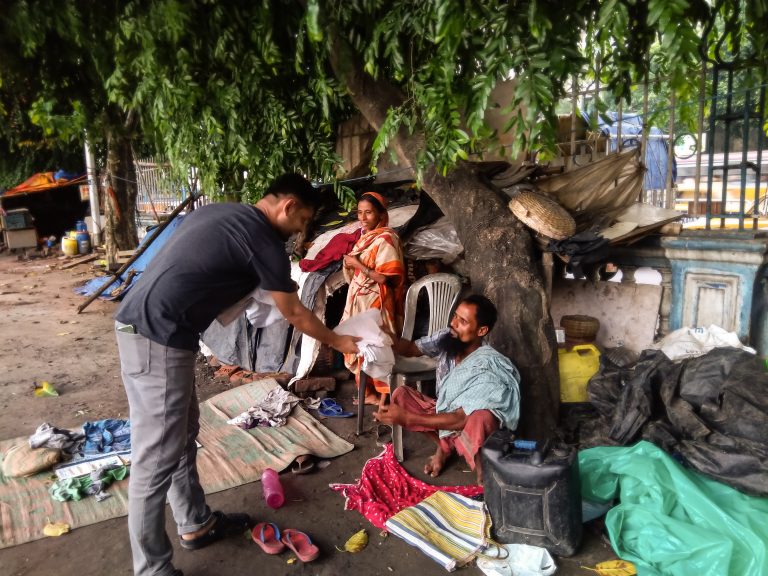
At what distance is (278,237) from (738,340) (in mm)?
3117

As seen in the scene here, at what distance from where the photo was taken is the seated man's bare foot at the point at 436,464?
11.6 ft

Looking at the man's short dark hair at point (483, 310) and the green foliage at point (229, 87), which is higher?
the green foliage at point (229, 87)

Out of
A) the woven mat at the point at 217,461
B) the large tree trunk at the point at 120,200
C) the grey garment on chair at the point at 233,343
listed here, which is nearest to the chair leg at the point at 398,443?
the woven mat at the point at 217,461

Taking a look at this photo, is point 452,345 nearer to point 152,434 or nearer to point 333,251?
point 152,434

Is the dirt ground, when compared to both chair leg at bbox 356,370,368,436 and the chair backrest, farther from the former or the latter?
the chair backrest

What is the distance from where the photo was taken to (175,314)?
2.40 m

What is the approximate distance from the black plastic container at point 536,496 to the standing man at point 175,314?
4.06ft

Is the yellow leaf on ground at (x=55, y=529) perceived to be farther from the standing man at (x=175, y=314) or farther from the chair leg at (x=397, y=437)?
the chair leg at (x=397, y=437)

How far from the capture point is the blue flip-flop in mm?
4551

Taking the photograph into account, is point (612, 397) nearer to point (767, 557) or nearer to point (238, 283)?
point (767, 557)

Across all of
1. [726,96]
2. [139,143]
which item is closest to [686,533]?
[726,96]

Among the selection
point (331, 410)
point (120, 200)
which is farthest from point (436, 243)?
point (120, 200)

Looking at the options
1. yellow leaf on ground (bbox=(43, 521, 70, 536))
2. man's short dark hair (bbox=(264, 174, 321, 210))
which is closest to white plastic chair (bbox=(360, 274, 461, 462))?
man's short dark hair (bbox=(264, 174, 321, 210))

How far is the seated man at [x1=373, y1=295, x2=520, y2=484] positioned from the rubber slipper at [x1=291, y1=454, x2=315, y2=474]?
29.4 inches
